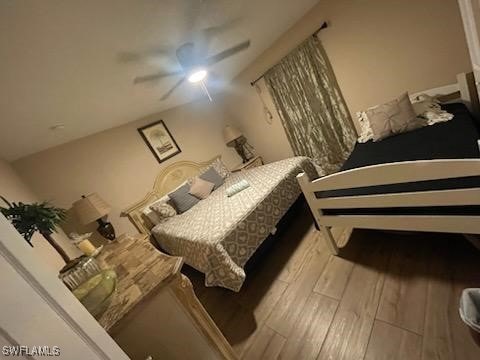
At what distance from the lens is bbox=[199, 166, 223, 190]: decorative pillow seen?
3449 mm

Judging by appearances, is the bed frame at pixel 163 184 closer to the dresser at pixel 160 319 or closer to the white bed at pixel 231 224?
the white bed at pixel 231 224

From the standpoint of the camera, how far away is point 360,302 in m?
1.54

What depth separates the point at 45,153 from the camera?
8.55ft

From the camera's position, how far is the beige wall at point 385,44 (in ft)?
7.16

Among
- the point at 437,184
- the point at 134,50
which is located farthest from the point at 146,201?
the point at 437,184

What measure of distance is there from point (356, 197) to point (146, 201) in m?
2.75

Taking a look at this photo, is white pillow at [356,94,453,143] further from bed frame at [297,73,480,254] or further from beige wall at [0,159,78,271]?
beige wall at [0,159,78,271]

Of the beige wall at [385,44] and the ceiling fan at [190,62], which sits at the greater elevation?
the ceiling fan at [190,62]

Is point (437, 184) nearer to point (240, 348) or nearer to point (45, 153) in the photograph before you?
point (240, 348)

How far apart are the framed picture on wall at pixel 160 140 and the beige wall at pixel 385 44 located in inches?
78.8

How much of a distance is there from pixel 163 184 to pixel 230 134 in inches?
57.7

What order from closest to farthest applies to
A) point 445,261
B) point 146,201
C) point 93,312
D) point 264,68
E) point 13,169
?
point 93,312 < point 445,261 < point 13,169 < point 146,201 < point 264,68

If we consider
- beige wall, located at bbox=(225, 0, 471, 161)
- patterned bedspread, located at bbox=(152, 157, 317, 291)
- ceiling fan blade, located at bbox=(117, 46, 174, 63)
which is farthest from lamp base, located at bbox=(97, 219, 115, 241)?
beige wall, located at bbox=(225, 0, 471, 161)

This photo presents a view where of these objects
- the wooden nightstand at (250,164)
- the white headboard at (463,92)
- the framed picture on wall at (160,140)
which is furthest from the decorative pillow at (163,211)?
the white headboard at (463,92)
